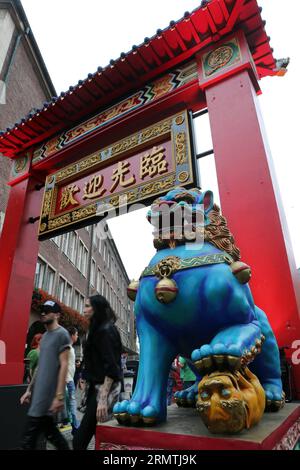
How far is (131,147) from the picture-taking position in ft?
12.8

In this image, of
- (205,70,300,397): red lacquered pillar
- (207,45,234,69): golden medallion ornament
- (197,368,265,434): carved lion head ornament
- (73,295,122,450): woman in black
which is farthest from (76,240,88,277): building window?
(197,368,265,434): carved lion head ornament

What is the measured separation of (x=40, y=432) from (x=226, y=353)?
5.44 feet

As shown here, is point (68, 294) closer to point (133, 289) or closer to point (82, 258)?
point (82, 258)

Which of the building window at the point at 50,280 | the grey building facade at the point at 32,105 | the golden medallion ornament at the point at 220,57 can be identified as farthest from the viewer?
the building window at the point at 50,280

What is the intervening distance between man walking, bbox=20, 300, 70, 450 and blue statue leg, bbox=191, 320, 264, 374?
4.55 ft

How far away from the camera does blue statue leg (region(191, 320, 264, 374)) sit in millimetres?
1000

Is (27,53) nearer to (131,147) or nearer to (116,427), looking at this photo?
(131,147)

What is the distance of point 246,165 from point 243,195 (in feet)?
0.99

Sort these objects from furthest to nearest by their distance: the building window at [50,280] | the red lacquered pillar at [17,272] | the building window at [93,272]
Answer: the building window at [93,272]
the building window at [50,280]
the red lacquered pillar at [17,272]

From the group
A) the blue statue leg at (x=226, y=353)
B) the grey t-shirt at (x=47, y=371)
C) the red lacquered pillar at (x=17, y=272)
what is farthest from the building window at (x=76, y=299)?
the blue statue leg at (x=226, y=353)

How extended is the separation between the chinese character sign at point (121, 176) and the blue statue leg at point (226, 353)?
2186mm

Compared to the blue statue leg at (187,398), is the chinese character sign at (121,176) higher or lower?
higher

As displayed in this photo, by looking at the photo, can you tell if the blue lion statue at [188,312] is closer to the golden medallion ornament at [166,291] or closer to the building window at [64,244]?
the golden medallion ornament at [166,291]

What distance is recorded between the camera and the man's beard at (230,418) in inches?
35.5
